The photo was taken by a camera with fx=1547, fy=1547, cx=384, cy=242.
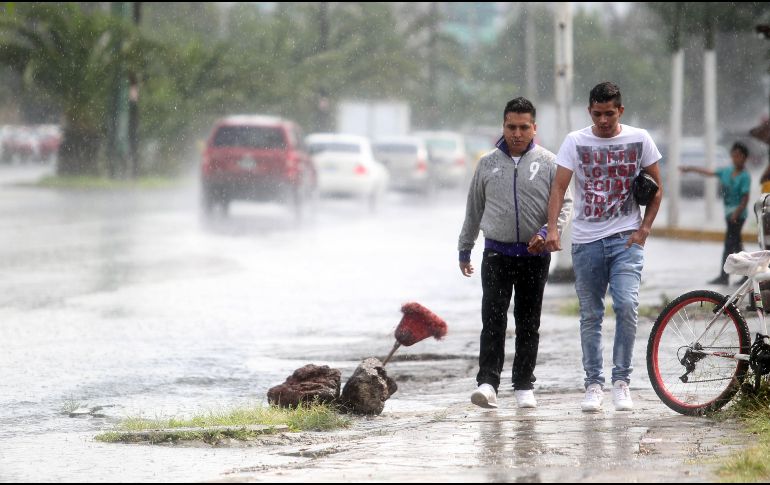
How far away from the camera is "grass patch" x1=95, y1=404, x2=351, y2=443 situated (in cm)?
746

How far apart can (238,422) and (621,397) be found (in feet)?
6.67

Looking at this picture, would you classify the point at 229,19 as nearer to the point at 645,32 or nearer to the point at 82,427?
the point at 645,32

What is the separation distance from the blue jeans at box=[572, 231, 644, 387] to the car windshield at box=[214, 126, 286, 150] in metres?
22.3

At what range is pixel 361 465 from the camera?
6.54 m

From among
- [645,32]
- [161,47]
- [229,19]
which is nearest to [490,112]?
[645,32]

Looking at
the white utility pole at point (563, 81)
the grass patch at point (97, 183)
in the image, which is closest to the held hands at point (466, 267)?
the white utility pole at point (563, 81)

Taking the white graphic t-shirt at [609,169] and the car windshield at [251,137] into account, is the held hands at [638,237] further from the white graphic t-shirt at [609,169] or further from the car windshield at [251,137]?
the car windshield at [251,137]

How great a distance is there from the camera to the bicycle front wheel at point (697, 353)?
788 cm

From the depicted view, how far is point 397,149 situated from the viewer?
140ft

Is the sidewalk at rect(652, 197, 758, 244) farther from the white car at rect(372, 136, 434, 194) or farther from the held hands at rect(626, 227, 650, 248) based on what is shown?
the white car at rect(372, 136, 434, 194)

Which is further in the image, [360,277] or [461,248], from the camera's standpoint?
[360,277]

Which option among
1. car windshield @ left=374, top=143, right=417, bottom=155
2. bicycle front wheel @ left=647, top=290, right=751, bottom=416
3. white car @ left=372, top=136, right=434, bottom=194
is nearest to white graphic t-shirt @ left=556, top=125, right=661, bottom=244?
bicycle front wheel @ left=647, top=290, right=751, bottom=416

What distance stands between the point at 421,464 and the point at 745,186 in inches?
386

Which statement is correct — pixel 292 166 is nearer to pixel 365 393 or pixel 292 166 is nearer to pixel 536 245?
pixel 365 393
